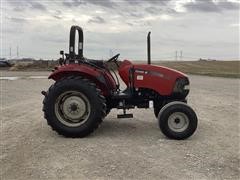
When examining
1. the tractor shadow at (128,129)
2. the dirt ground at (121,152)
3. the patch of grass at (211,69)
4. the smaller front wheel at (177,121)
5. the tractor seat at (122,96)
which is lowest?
the dirt ground at (121,152)

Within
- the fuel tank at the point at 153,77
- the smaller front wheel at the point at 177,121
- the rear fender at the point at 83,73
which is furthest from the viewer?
the fuel tank at the point at 153,77

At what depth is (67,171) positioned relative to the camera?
7691 millimetres

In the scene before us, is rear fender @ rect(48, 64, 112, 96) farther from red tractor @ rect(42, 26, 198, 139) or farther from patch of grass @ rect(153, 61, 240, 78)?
patch of grass @ rect(153, 61, 240, 78)

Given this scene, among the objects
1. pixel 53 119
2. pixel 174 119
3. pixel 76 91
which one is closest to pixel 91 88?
pixel 76 91

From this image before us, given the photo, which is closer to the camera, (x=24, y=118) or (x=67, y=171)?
(x=67, y=171)

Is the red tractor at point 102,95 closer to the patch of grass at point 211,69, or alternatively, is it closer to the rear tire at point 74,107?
the rear tire at point 74,107

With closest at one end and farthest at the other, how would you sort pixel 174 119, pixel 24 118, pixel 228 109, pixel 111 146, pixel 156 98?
pixel 111 146 < pixel 174 119 < pixel 156 98 < pixel 24 118 < pixel 228 109

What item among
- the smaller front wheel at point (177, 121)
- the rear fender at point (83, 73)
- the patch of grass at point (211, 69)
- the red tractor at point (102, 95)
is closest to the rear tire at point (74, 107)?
the red tractor at point (102, 95)

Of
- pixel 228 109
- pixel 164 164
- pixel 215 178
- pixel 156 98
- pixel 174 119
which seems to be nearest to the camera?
pixel 215 178

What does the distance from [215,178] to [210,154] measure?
4.30 feet

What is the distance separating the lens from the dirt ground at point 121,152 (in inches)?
300

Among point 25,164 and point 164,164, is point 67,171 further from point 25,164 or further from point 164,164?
point 164,164

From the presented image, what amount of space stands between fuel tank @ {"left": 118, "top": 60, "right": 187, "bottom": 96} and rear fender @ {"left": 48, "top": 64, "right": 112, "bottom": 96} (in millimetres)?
564

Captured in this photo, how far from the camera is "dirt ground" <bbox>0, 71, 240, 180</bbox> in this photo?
761cm
